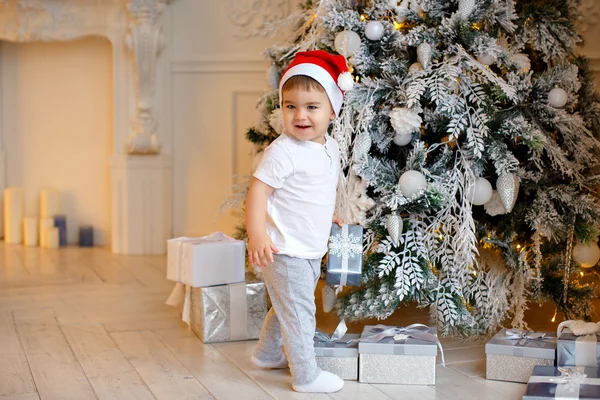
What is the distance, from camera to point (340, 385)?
1916 mm

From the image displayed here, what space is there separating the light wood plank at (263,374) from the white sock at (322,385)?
1cm

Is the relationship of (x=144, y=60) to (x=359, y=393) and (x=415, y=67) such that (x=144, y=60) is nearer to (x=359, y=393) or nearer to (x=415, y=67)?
(x=415, y=67)

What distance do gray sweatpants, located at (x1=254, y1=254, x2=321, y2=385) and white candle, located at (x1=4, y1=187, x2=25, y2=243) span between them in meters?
2.54

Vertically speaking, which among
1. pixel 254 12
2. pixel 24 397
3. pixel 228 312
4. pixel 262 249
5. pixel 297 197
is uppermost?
pixel 254 12

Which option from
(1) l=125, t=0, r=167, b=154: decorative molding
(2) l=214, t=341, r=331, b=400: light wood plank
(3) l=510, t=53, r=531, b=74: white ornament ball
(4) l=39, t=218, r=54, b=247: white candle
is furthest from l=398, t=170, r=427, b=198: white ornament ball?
(4) l=39, t=218, r=54, b=247: white candle

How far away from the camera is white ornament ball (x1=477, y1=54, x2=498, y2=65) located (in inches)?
88.8

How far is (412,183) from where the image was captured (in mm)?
2176

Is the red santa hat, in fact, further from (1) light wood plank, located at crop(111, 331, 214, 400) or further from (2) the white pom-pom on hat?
(1) light wood plank, located at crop(111, 331, 214, 400)

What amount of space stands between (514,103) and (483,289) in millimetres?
541

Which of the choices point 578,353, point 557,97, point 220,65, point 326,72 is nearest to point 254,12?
point 220,65

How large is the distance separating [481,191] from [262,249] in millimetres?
713

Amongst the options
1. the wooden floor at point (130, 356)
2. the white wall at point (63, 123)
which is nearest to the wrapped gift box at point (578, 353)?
the wooden floor at point (130, 356)

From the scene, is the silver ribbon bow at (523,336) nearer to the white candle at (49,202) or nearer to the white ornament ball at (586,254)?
the white ornament ball at (586,254)

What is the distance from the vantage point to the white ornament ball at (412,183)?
2176 millimetres
